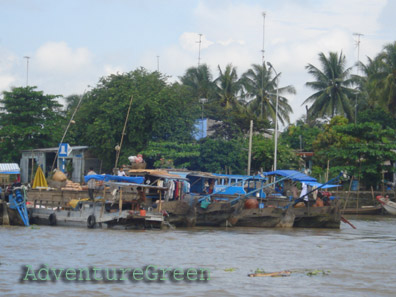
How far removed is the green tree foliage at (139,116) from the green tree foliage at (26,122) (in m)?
3.14

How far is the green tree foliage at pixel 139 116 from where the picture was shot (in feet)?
106

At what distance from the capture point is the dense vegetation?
106 feet

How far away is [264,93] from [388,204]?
49.0ft

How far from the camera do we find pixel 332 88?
42.8 m

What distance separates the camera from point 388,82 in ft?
118

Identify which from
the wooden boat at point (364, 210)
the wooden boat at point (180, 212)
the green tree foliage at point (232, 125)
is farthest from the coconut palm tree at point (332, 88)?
the wooden boat at point (180, 212)

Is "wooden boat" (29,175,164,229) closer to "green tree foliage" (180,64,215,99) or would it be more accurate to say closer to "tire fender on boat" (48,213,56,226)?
"tire fender on boat" (48,213,56,226)

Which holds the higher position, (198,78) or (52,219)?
(198,78)

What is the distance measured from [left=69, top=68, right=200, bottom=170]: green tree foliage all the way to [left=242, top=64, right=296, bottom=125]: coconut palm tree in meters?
9.46

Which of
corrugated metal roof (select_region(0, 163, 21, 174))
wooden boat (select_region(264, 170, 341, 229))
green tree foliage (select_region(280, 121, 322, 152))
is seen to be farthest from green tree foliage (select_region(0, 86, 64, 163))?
wooden boat (select_region(264, 170, 341, 229))

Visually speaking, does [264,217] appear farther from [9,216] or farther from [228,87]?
[228,87]

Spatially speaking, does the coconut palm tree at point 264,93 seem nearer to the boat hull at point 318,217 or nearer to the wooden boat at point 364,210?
the wooden boat at point 364,210

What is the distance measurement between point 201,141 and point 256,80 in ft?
38.9

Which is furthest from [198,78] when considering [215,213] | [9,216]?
[9,216]
